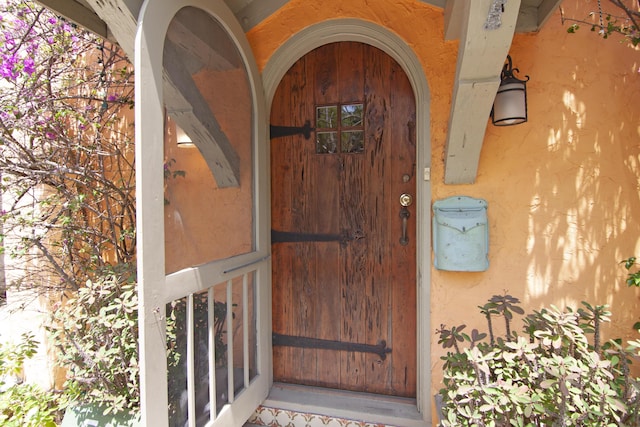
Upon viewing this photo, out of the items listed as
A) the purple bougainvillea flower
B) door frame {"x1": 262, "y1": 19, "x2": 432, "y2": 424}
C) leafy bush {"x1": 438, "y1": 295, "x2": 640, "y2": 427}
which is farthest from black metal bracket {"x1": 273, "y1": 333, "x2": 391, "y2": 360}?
the purple bougainvillea flower

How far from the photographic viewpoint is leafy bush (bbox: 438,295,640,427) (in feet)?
3.12

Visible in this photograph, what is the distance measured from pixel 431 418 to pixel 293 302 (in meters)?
1.02

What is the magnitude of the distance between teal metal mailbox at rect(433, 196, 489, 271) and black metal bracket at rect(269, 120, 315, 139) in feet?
3.12

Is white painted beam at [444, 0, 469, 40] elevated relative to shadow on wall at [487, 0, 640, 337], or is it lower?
elevated

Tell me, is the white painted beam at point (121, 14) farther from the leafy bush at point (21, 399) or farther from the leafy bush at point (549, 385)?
the leafy bush at point (21, 399)

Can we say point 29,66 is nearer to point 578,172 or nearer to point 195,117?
point 195,117

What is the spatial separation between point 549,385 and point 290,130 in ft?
5.83

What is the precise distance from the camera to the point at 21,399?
77.2 inches

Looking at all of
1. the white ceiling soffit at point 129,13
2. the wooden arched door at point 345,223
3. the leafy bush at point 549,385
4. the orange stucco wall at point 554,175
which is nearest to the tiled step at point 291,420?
the wooden arched door at point 345,223

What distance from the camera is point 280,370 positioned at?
213 centimetres

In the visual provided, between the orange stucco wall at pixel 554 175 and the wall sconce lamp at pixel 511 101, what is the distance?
0.13m

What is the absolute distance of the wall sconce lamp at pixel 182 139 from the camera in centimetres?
132

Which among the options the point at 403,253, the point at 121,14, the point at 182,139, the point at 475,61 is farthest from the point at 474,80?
the point at 121,14

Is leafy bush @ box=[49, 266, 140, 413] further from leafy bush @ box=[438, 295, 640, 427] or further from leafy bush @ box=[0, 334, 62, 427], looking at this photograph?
leafy bush @ box=[438, 295, 640, 427]
